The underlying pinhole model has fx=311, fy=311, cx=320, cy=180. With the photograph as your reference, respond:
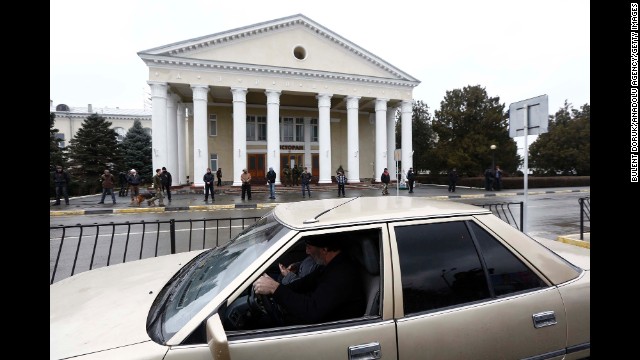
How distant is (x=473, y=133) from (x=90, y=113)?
213ft

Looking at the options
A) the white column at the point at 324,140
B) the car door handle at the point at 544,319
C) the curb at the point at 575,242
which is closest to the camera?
the car door handle at the point at 544,319

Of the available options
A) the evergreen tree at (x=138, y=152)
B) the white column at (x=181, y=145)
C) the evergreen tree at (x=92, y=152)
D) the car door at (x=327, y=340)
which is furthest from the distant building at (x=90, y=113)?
the car door at (x=327, y=340)

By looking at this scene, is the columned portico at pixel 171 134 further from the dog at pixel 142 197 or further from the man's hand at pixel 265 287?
the man's hand at pixel 265 287

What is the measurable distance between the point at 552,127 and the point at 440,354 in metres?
50.0

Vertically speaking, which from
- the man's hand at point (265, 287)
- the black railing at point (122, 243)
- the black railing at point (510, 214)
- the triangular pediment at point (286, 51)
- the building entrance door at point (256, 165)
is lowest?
the black railing at point (122, 243)

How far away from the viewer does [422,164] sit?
1624 inches

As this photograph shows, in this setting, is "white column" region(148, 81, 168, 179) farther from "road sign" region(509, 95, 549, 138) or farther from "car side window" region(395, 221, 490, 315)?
"car side window" region(395, 221, 490, 315)

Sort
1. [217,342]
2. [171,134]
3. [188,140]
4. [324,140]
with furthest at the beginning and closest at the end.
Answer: [188,140] < [324,140] < [171,134] < [217,342]

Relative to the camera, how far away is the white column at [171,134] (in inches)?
1004

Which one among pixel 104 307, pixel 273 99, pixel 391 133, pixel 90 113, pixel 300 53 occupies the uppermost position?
pixel 90 113

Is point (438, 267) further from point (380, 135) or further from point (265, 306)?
point (380, 135)

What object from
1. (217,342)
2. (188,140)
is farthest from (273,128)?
(217,342)

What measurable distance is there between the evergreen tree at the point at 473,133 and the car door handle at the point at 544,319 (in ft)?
115

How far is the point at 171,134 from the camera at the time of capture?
26.8m
